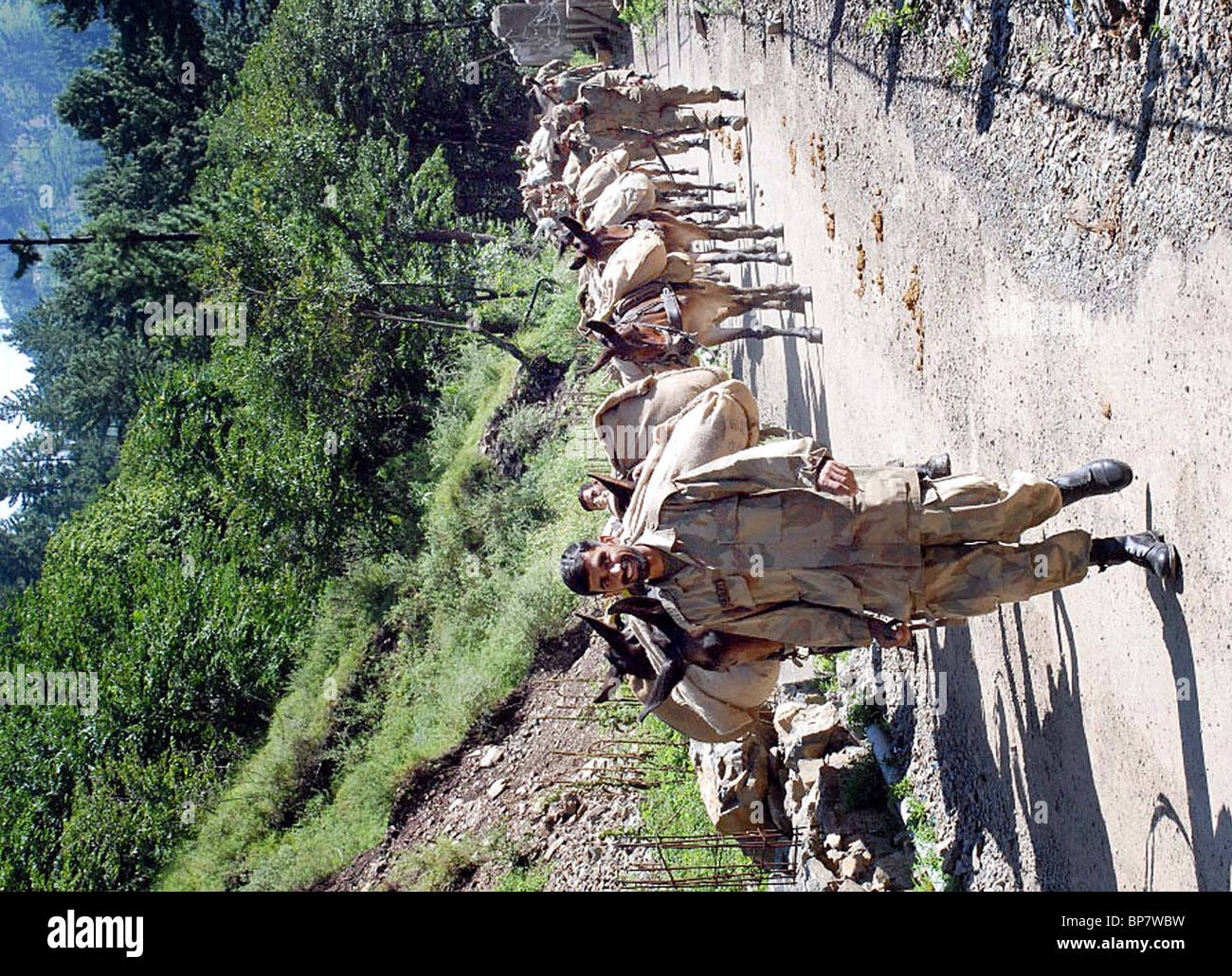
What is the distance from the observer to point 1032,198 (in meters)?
6.46

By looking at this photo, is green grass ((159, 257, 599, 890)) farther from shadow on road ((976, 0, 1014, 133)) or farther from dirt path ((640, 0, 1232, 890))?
shadow on road ((976, 0, 1014, 133))

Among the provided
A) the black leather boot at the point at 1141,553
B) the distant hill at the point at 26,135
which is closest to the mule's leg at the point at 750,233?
the black leather boot at the point at 1141,553

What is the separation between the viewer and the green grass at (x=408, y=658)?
15133 mm

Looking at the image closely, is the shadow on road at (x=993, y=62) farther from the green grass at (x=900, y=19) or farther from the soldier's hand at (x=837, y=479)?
the soldier's hand at (x=837, y=479)

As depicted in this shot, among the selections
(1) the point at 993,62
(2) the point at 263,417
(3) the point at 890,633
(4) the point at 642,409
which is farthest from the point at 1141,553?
(2) the point at 263,417

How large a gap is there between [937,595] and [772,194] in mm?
7917

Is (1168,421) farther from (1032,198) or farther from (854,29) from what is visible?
(854,29)

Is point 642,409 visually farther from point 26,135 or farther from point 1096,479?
point 26,135

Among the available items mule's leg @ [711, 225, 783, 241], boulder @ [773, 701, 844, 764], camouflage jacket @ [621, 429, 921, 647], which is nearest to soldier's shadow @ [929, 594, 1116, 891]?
camouflage jacket @ [621, 429, 921, 647]

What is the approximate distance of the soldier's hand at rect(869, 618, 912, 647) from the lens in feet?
20.5

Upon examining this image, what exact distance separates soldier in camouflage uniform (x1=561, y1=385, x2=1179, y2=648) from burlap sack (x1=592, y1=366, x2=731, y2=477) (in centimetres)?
142

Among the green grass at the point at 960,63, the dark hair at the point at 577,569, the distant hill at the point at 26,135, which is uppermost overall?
the distant hill at the point at 26,135

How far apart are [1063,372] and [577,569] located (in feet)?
9.53

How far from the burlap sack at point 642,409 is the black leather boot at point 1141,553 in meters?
3.00
